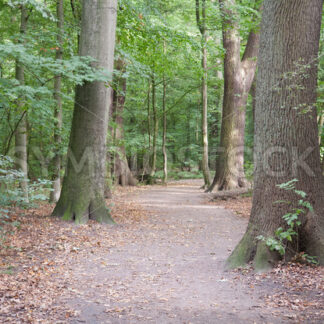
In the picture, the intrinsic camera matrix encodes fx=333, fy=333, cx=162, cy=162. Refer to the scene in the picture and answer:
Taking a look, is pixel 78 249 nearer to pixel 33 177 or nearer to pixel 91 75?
pixel 91 75

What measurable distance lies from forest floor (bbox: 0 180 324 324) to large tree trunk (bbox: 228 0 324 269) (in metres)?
→ 0.56

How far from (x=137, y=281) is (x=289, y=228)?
2.38 m

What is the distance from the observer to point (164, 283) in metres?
4.90

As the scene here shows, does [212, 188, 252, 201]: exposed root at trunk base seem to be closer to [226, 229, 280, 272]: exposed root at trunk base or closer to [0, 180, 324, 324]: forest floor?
[0, 180, 324, 324]: forest floor

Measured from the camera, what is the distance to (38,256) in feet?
19.1

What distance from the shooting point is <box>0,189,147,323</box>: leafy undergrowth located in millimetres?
3822

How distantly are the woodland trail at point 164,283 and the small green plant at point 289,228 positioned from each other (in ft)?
2.43

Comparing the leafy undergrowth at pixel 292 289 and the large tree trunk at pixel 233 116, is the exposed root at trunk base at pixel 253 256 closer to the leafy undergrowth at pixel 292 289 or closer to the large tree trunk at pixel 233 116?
the leafy undergrowth at pixel 292 289

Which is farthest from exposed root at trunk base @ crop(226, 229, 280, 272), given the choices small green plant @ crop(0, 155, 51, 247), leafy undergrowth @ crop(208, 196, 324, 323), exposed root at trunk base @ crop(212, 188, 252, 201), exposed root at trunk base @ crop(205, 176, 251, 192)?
exposed root at trunk base @ crop(205, 176, 251, 192)

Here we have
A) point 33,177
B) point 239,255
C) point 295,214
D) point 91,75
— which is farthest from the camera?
point 33,177

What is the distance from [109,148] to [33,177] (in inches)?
231

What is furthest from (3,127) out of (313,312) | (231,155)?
(313,312)

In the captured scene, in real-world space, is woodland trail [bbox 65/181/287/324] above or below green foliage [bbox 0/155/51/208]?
below

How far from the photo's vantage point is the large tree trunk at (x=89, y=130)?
8.21 m
